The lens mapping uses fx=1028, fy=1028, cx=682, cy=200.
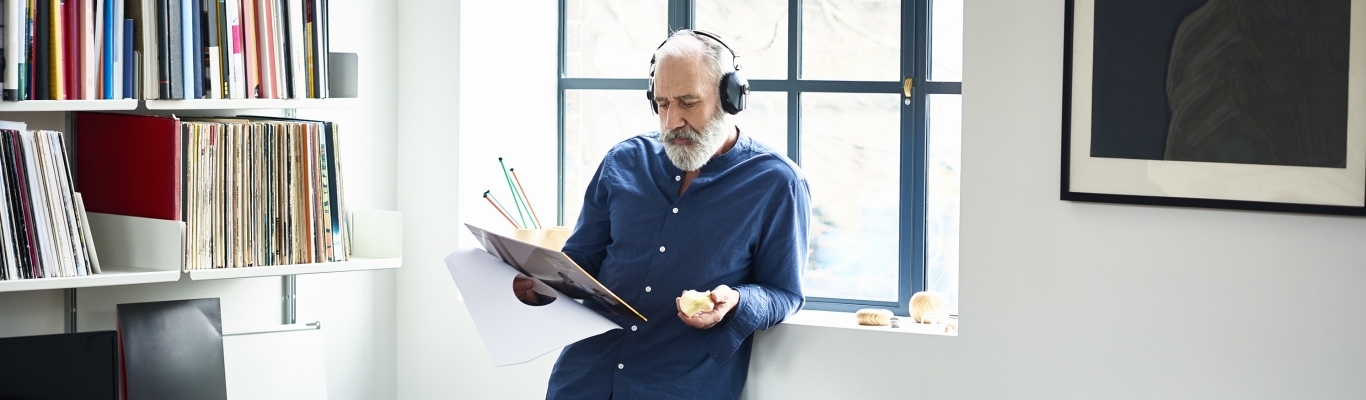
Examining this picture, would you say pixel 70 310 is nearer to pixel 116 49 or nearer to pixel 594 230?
pixel 116 49

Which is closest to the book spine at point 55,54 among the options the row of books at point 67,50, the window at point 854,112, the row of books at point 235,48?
the row of books at point 67,50

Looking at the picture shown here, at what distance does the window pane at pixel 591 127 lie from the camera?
112 inches

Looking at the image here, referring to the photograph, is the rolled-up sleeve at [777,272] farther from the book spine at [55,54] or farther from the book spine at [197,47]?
the book spine at [55,54]

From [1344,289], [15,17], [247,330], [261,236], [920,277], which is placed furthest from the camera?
[920,277]

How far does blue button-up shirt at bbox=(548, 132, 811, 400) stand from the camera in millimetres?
2102

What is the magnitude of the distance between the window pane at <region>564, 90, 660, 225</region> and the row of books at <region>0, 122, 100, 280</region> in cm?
130

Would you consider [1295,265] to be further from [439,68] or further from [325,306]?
[325,306]

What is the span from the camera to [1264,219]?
6.31 feet

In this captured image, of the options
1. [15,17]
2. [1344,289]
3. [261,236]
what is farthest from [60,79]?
[1344,289]

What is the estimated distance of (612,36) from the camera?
2844mm

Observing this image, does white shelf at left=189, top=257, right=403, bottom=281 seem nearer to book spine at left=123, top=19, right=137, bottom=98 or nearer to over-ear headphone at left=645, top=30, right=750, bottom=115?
book spine at left=123, top=19, right=137, bottom=98

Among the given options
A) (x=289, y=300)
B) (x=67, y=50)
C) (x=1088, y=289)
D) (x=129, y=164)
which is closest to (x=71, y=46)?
(x=67, y=50)

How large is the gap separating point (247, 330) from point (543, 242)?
2.31 ft

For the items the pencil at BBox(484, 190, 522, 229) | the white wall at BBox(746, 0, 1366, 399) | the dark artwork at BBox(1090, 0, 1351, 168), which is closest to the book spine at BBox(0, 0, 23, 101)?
the pencil at BBox(484, 190, 522, 229)
